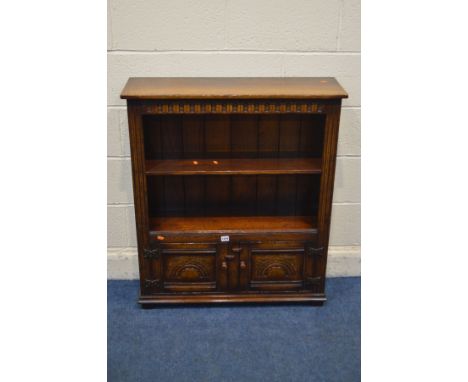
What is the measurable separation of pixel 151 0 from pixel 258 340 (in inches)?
65.5

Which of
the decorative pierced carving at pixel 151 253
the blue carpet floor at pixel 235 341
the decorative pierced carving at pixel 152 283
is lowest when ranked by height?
the blue carpet floor at pixel 235 341

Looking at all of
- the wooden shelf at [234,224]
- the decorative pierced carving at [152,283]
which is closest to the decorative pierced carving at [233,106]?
the wooden shelf at [234,224]

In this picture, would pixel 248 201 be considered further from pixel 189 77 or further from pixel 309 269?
pixel 189 77

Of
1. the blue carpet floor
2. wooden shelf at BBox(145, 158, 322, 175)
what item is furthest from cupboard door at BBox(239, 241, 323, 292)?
wooden shelf at BBox(145, 158, 322, 175)

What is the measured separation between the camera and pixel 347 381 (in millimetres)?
2355

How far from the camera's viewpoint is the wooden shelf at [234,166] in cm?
255

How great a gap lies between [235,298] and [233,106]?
3.31 feet

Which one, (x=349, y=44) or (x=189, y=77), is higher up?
(x=349, y=44)

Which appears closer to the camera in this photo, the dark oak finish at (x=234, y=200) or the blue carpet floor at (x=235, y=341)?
the blue carpet floor at (x=235, y=341)

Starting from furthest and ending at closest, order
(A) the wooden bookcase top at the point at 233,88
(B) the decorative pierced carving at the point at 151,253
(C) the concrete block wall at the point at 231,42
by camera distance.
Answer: (B) the decorative pierced carving at the point at 151,253 < (C) the concrete block wall at the point at 231,42 < (A) the wooden bookcase top at the point at 233,88

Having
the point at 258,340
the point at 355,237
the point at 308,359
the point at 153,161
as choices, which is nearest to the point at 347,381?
the point at 308,359

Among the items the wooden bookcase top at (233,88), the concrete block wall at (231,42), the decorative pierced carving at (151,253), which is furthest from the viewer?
the decorative pierced carving at (151,253)

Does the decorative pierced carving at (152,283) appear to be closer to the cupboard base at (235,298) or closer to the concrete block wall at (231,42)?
the cupboard base at (235,298)

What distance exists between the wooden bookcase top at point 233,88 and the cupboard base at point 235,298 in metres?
1.04
